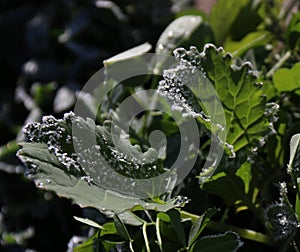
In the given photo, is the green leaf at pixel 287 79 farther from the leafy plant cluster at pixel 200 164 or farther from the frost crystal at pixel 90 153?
the frost crystal at pixel 90 153

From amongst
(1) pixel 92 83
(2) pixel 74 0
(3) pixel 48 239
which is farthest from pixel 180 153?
(2) pixel 74 0

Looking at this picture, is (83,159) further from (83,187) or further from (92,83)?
(92,83)

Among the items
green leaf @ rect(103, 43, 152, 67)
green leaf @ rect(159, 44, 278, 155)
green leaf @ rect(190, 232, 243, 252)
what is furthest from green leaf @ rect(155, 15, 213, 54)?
green leaf @ rect(190, 232, 243, 252)

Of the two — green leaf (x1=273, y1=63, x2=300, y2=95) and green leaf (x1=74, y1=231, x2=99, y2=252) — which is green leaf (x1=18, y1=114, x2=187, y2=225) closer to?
green leaf (x1=74, y1=231, x2=99, y2=252)

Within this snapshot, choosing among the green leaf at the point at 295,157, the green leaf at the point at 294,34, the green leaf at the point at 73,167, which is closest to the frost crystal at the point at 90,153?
the green leaf at the point at 73,167

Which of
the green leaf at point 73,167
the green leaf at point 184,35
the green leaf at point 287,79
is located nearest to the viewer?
the green leaf at point 73,167

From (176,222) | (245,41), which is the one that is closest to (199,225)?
(176,222)
